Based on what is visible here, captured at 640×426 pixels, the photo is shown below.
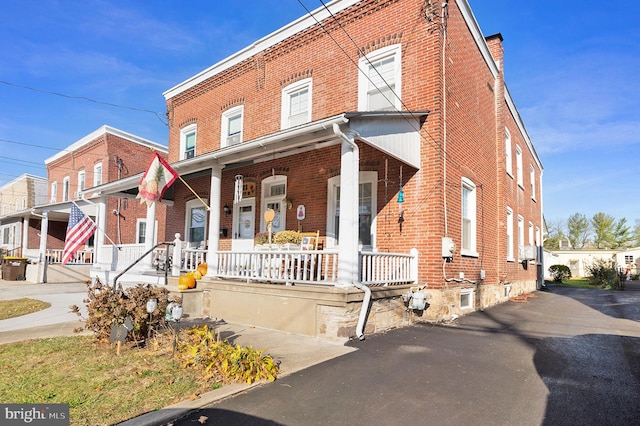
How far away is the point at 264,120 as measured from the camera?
1177cm

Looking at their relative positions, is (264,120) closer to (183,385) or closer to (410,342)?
(410,342)

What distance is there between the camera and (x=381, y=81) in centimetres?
947

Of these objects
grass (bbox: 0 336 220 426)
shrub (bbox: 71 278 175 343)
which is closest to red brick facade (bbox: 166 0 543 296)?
shrub (bbox: 71 278 175 343)

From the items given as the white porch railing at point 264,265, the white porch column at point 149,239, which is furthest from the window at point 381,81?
the white porch column at point 149,239

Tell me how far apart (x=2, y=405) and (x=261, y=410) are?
2.37 m

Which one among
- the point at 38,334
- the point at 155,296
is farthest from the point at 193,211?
the point at 155,296

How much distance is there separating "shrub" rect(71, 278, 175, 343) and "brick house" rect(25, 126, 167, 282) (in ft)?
44.2

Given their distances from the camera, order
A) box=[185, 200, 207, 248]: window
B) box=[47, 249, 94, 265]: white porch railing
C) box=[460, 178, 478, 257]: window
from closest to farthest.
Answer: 1. box=[460, 178, 478, 257]: window
2. box=[185, 200, 207, 248]: window
3. box=[47, 249, 94, 265]: white porch railing

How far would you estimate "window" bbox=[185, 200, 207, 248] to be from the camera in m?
13.2

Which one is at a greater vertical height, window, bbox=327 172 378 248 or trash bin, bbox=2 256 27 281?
window, bbox=327 172 378 248

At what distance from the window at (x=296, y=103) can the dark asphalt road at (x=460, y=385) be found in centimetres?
663

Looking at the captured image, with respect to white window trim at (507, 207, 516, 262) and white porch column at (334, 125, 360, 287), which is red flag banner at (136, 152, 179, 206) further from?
white window trim at (507, 207, 516, 262)

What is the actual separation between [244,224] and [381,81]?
567cm

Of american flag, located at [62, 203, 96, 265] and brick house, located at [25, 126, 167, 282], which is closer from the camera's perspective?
american flag, located at [62, 203, 96, 265]
